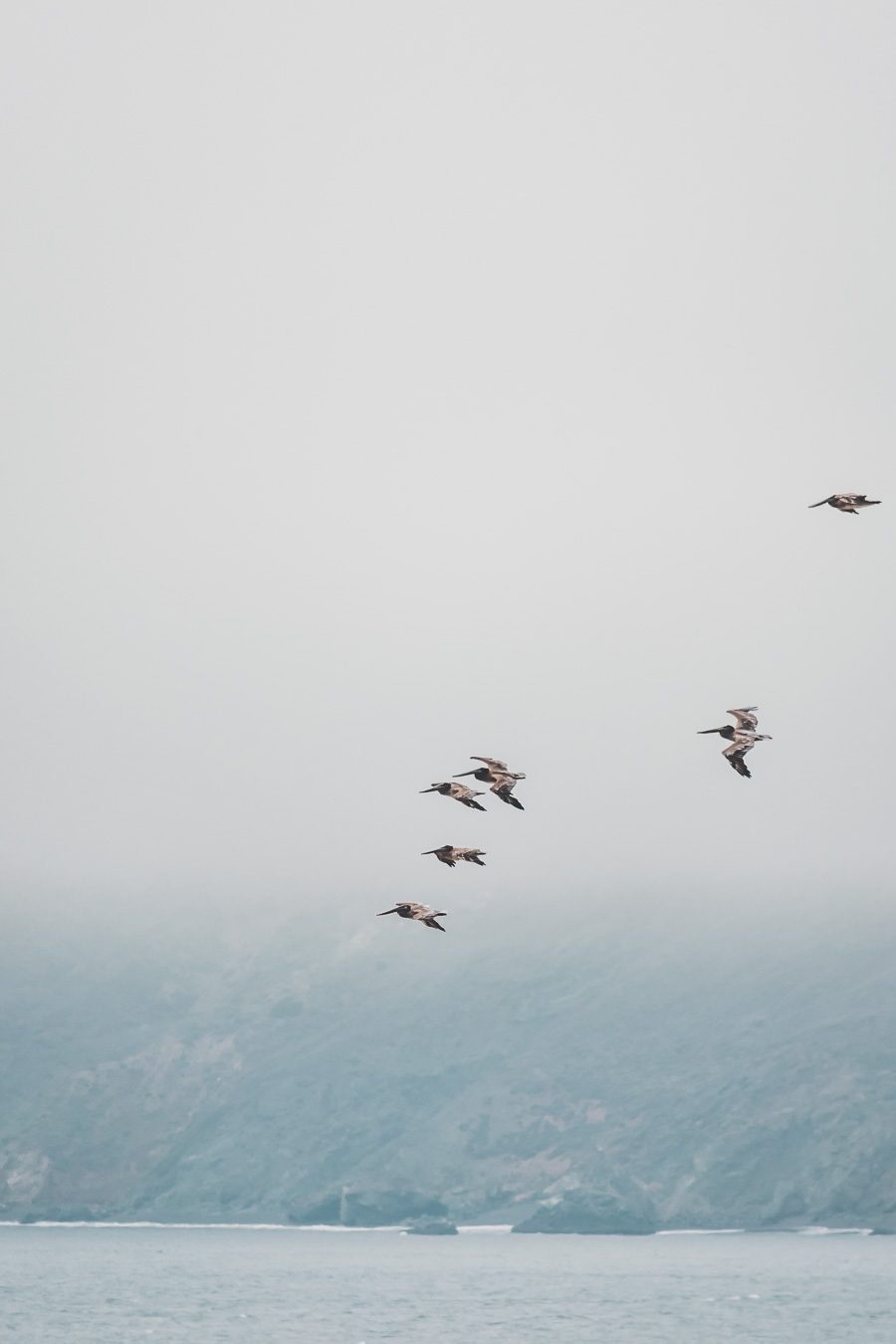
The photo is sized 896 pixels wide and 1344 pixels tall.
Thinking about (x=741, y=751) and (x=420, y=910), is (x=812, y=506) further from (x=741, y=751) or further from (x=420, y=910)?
(x=420, y=910)

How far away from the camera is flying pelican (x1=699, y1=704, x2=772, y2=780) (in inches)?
2520

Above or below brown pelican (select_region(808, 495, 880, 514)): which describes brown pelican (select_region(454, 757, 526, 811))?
below

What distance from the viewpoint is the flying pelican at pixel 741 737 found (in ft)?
210

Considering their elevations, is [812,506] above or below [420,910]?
above

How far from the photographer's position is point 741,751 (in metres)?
64.9

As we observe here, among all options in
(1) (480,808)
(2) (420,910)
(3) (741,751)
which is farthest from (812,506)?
(2) (420,910)

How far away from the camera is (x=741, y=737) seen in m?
66.1

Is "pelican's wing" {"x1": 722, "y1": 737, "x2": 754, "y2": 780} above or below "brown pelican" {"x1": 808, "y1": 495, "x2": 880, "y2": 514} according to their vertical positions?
below

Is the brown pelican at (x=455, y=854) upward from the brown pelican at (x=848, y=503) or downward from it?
downward

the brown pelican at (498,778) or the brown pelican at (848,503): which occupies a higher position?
the brown pelican at (848,503)

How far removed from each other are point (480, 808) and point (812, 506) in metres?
14.8

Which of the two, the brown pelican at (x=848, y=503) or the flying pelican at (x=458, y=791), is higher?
the brown pelican at (x=848, y=503)

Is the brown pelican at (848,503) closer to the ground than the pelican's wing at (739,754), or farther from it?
farther from it

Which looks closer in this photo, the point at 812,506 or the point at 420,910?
the point at 812,506
